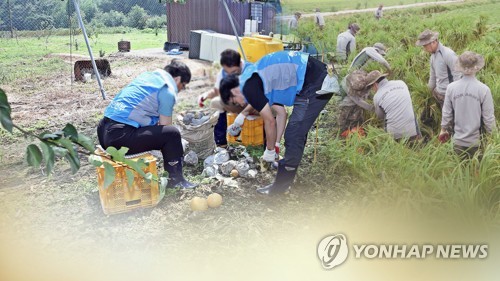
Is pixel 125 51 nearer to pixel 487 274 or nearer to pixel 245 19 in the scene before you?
pixel 245 19

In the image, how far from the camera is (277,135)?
129 inches

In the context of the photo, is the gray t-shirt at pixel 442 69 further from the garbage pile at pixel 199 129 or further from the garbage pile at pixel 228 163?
the garbage pile at pixel 199 129

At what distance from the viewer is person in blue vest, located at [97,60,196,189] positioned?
2.71 meters

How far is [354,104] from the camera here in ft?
10.0

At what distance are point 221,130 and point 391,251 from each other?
185 centimetres

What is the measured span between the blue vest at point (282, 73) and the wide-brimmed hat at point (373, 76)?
434 mm

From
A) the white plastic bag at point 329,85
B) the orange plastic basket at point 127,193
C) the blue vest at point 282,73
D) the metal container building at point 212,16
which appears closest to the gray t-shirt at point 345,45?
the white plastic bag at point 329,85

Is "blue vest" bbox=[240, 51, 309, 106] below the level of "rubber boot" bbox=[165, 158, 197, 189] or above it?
above

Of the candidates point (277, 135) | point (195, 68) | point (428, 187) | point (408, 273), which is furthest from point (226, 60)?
point (408, 273)

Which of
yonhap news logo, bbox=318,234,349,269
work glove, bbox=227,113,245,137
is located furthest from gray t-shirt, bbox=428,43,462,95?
work glove, bbox=227,113,245,137

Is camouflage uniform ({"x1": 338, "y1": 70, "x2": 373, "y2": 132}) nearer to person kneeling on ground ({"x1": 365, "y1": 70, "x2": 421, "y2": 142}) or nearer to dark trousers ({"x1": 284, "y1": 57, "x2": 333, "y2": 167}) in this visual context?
person kneeling on ground ({"x1": 365, "y1": 70, "x2": 421, "y2": 142})

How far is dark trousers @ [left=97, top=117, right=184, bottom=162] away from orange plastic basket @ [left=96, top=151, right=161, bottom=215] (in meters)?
0.10

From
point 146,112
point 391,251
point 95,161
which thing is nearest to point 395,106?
point 391,251

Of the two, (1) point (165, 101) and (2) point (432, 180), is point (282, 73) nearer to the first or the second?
(1) point (165, 101)
